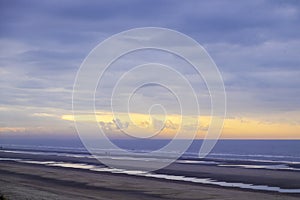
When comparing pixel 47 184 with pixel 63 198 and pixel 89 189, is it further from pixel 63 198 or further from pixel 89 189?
pixel 63 198

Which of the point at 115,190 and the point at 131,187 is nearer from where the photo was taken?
the point at 115,190

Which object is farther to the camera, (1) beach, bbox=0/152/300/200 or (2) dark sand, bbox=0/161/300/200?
(1) beach, bbox=0/152/300/200

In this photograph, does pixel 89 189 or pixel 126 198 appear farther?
pixel 89 189

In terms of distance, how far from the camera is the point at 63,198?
1030 inches

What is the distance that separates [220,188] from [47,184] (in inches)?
543

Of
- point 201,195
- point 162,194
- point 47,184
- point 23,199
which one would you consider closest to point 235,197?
point 201,195

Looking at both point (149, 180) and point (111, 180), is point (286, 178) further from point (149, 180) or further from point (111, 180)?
point (111, 180)

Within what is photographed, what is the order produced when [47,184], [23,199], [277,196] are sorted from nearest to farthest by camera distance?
[23,199] → [277,196] → [47,184]

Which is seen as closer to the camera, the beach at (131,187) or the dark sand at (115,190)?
the dark sand at (115,190)

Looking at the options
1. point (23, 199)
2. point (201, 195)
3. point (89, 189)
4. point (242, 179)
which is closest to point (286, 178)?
point (242, 179)

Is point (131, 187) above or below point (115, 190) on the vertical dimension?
above

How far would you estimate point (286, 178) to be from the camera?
44.4 meters

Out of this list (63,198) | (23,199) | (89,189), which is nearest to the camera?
(23,199)

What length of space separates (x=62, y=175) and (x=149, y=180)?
965 centimetres
